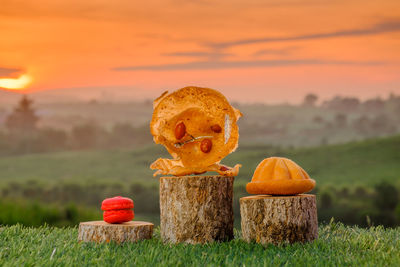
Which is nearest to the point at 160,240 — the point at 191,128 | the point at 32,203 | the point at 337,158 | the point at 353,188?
the point at 191,128

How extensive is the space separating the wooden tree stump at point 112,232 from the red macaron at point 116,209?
9 centimetres

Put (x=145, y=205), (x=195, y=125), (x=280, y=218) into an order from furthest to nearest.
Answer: (x=145, y=205)
(x=195, y=125)
(x=280, y=218)

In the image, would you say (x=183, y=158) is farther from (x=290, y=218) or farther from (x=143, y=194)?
(x=143, y=194)

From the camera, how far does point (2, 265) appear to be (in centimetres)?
510

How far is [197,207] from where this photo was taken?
20.6 ft

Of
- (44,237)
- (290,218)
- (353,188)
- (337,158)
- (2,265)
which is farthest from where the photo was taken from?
(337,158)

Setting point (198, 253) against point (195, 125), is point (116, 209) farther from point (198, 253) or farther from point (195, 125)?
point (195, 125)

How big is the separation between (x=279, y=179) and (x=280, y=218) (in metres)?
0.51

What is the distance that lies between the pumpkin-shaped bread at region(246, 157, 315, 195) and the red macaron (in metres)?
1.74

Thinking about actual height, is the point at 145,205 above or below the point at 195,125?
below

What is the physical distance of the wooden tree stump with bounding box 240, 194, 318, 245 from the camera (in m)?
6.15

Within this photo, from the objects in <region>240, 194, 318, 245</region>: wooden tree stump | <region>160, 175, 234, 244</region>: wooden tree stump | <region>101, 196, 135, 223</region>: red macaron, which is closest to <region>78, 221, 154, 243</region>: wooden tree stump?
<region>101, 196, 135, 223</region>: red macaron

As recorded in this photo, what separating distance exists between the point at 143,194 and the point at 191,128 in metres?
6.41

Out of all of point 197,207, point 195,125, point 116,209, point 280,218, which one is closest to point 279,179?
point 280,218
